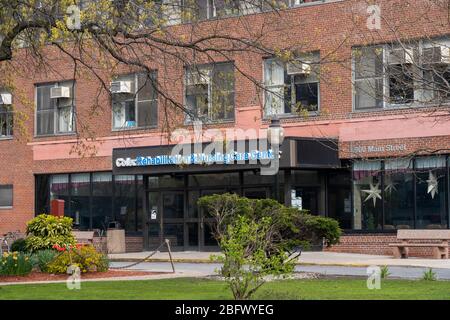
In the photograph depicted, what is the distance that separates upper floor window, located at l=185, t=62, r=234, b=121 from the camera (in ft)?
67.1

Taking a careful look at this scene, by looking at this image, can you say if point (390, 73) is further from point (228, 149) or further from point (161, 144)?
point (161, 144)

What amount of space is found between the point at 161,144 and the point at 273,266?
19.6 metres

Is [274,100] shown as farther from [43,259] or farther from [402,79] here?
[43,259]

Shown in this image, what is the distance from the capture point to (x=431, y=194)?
96.5ft

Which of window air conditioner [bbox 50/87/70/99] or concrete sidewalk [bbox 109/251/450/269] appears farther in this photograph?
window air conditioner [bbox 50/87/70/99]

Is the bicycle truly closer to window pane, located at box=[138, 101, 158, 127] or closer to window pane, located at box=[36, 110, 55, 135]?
window pane, located at box=[36, 110, 55, 135]

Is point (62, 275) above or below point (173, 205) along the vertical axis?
below

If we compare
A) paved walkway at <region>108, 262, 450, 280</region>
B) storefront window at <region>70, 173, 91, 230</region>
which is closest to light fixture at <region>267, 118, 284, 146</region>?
paved walkway at <region>108, 262, 450, 280</region>

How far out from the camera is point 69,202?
38.2 metres

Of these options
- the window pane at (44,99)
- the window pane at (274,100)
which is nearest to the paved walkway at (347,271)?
the window pane at (274,100)

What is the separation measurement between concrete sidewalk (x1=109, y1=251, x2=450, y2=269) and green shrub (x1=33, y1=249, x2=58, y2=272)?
4.07 m

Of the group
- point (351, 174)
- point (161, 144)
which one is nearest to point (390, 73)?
point (351, 174)

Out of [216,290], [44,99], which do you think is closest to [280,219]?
[216,290]

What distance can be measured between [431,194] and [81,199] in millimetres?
15607
